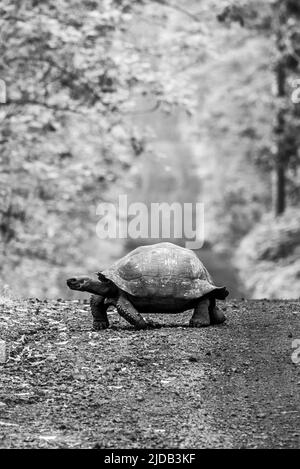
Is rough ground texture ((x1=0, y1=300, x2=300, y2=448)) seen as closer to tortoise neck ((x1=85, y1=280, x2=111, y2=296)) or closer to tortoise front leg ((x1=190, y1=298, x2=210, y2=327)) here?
tortoise front leg ((x1=190, y1=298, x2=210, y2=327))

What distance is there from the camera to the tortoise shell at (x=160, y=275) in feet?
26.6

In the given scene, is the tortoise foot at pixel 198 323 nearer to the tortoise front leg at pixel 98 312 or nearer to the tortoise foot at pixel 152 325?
the tortoise foot at pixel 152 325

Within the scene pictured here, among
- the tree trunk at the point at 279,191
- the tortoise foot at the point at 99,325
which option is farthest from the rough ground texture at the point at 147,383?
the tree trunk at the point at 279,191

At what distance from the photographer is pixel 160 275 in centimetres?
816

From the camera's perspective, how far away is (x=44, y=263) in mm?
19531

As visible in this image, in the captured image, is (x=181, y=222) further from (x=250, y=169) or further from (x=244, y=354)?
(x=244, y=354)

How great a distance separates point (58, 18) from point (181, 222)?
5291cm

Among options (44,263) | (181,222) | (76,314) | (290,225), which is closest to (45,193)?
(44,263)

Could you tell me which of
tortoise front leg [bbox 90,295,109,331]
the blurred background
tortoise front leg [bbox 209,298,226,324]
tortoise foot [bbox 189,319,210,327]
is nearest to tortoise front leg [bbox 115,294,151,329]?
tortoise front leg [bbox 90,295,109,331]

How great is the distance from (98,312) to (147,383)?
5.63 feet

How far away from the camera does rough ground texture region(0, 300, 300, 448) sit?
Answer: 5641mm

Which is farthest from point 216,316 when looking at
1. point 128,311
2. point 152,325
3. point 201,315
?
point 128,311

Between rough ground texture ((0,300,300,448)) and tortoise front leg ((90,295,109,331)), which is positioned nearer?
rough ground texture ((0,300,300,448))

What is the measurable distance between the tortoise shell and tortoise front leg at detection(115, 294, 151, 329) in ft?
0.41
